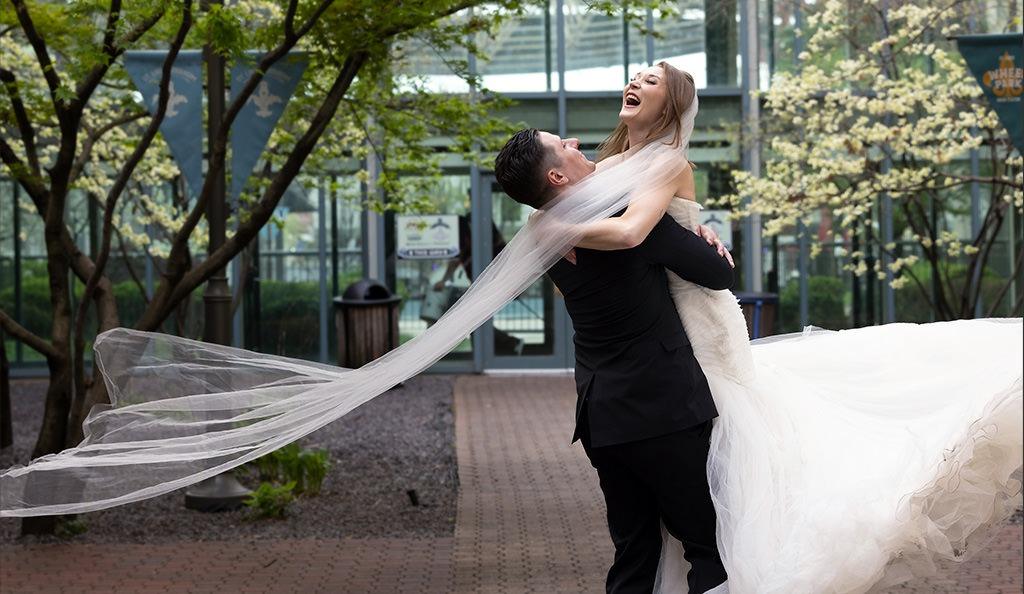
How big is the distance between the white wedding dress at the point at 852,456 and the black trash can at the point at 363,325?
13461mm

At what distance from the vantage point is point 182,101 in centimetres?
913

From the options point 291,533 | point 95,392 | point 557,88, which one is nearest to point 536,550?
point 291,533

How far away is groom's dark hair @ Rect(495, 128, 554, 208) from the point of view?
422cm

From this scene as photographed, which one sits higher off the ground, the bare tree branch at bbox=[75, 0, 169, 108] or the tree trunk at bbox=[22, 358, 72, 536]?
the bare tree branch at bbox=[75, 0, 169, 108]

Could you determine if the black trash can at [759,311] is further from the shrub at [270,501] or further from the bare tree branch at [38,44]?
the bare tree branch at [38,44]

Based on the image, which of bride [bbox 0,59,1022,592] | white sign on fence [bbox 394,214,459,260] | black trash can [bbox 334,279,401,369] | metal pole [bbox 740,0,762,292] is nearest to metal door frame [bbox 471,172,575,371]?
white sign on fence [bbox 394,214,459,260]

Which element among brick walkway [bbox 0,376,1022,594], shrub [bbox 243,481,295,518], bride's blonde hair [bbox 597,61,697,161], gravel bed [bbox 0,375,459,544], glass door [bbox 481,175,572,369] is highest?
bride's blonde hair [bbox 597,61,697,161]

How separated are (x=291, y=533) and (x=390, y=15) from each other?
3.14 meters

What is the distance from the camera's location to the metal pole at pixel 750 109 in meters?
19.5

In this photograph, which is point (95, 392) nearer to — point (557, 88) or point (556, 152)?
point (556, 152)

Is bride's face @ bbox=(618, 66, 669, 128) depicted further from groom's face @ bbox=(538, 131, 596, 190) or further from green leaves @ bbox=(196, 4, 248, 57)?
green leaves @ bbox=(196, 4, 248, 57)

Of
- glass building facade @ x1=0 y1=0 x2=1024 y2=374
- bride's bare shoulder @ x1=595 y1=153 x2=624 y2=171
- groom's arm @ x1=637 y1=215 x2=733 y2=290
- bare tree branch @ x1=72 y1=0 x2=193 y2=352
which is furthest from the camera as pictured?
glass building facade @ x1=0 y1=0 x2=1024 y2=374

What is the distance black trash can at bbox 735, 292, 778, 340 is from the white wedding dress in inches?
485

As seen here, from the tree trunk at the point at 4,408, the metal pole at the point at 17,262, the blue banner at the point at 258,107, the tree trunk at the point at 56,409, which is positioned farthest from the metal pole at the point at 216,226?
the metal pole at the point at 17,262
